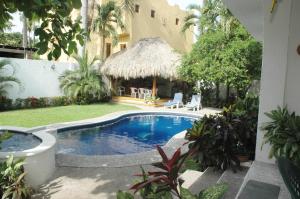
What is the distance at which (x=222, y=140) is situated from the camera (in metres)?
5.19

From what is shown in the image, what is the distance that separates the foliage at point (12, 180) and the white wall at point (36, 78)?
10.6 metres

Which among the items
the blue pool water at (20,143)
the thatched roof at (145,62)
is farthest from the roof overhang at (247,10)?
the thatched roof at (145,62)

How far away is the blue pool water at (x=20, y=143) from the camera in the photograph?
238 inches

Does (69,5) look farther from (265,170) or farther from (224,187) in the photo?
(265,170)

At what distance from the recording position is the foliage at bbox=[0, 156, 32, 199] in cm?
462

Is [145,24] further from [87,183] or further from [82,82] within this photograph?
[87,183]

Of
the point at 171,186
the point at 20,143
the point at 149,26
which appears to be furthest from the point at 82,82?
the point at 171,186

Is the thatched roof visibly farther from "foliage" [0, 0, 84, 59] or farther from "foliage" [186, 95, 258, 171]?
"foliage" [0, 0, 84, 59]

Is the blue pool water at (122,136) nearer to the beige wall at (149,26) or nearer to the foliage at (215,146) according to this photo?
the foliage at (215,146)

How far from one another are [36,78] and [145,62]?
7191 millimetres

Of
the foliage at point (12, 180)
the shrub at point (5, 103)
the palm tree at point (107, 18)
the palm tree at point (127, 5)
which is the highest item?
the palm tree at point (127, 5)

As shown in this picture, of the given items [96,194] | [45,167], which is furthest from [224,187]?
[45,167]

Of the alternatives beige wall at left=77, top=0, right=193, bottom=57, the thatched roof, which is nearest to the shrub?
the thatched roof

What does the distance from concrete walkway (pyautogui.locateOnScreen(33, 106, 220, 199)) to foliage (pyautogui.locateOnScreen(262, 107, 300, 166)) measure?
246 centimetres
